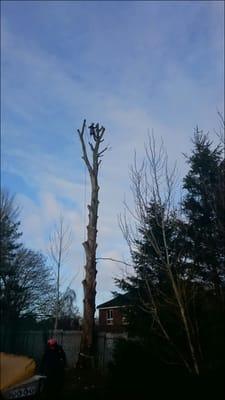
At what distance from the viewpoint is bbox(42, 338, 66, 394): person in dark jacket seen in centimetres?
1060

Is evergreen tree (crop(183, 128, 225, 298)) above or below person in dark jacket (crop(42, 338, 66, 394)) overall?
above

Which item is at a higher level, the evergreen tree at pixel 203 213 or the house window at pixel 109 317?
the evergreen tree at pixel 203 213

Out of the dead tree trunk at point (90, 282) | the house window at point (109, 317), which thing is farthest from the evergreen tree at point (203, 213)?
the house window at point (109, 317)

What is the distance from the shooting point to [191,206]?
61.7ft

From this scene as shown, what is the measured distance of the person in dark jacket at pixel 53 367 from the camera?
1060cm

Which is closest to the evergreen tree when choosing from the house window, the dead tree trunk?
the dead tree trunk

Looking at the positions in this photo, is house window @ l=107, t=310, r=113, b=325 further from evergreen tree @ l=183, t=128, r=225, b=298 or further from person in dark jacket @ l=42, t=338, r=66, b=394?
person in dark jacket @ l=42, t=338, r=66, b=394

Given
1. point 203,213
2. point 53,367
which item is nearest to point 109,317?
point 203,213

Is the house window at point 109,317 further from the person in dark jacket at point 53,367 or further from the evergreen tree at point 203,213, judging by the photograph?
the person in dark jacket at point 53,367

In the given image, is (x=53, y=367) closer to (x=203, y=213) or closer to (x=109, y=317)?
(x=203, y=213)

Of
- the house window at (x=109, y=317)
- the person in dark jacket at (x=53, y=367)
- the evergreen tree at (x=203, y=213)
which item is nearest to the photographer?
the person in dark jacket at (x=53, y=367)

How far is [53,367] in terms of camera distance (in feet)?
35.0

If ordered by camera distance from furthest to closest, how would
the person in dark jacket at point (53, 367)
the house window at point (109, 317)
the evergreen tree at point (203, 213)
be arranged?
the house window at point (109, 317) → the evergreen tree at point (203, 213) → the person in dark jacket at point (53, 367)

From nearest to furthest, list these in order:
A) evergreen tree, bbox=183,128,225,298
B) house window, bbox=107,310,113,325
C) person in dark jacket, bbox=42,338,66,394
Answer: person in dark jacket, bbox=42,338,66,394, evergreen tree, bbox=183,128,225,298, house window, bbox=107,310,113,325
